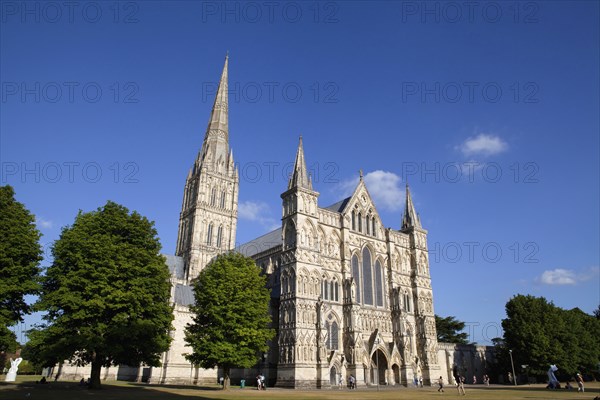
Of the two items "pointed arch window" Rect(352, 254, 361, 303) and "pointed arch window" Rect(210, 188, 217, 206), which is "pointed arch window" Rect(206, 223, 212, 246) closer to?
"pointed arch window" Rect(210, 188, 217, 206)

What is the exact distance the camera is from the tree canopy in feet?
201

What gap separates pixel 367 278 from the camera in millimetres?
54438

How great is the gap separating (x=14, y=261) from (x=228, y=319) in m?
17.0

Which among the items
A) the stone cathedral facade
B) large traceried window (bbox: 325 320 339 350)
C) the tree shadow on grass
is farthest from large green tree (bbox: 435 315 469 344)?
the tree shadow on grass

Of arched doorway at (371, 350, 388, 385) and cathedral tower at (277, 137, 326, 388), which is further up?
cathedral tower at (277, 137, 326, 388)

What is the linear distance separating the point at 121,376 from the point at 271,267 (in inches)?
945

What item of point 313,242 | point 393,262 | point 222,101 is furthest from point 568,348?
point 222,101

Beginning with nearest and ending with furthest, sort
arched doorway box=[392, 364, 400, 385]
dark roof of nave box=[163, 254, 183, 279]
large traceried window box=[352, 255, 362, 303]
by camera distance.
→ arched doorway box=[392, 364, 400, 385] → large traceried window box=[352, 255, 362, 303] → dark roof of nave box=[163, 254, 183, 279]

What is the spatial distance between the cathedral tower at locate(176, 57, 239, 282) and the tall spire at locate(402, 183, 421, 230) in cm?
3952

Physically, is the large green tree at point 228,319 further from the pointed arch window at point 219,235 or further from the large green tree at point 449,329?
the large green tree at point 449,329

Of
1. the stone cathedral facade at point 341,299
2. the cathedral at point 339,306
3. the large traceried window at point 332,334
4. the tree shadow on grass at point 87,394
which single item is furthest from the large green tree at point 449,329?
the tree shadow on grass at point 87,394

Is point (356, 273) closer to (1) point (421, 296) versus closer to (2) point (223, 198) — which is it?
(1) point (421, 296)

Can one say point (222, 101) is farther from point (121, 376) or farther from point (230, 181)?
point (121, 376)

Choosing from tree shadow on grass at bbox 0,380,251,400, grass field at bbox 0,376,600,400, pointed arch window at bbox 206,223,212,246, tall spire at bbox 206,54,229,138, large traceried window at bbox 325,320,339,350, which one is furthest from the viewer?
tall spire at bbox 206,54,229,138
